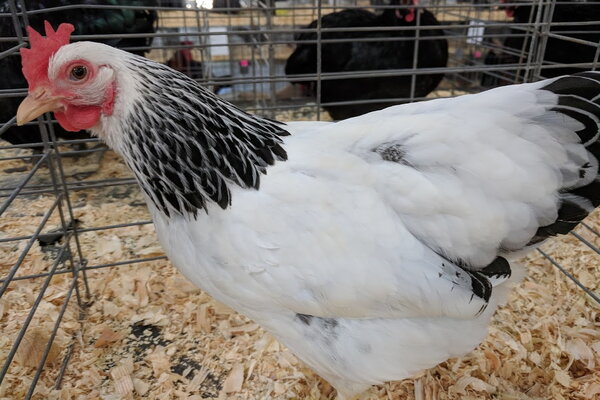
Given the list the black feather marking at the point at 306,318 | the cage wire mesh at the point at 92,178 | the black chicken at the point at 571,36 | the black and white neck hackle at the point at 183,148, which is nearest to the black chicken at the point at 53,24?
the cage wire mesh at the point at 92,178

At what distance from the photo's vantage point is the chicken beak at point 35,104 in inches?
44.5

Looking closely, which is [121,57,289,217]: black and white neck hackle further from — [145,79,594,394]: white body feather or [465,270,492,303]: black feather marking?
[465,270,492,303]: black feather marking

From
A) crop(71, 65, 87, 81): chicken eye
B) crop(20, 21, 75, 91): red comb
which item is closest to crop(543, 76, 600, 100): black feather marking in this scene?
crop(71, 65, 87, 81): chicken eye

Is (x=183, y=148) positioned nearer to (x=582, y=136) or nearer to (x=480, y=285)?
(x=480, y=285)

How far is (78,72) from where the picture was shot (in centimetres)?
114

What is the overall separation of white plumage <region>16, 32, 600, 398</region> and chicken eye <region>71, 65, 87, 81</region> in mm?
37

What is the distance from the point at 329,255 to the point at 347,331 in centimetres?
25

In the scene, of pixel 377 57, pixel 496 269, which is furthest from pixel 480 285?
pixel 377 57

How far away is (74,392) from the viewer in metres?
1.60

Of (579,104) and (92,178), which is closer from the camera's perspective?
(579,104)

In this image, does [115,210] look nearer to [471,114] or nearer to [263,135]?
[263,135]

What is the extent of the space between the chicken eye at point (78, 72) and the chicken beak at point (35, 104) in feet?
0.23

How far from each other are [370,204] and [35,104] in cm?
98

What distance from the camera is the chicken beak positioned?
1.13 m
